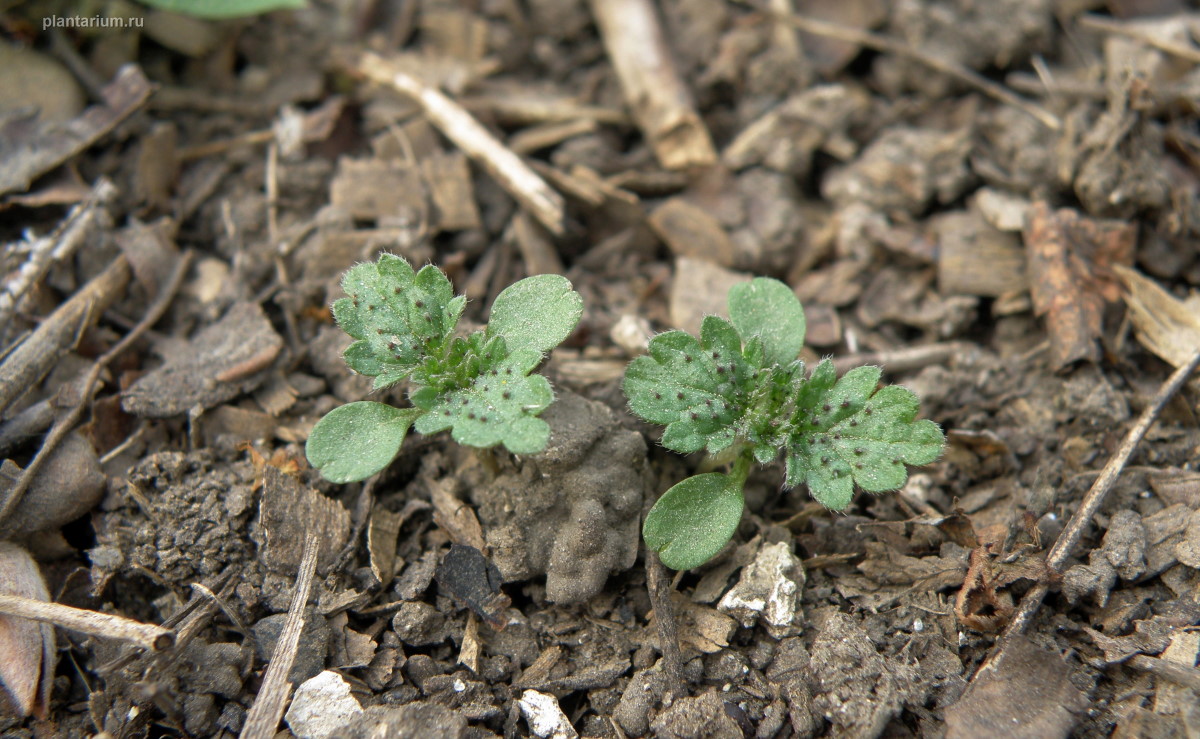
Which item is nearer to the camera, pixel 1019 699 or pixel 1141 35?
pixel 1019 699

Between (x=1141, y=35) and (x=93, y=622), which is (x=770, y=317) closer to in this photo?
(x=93, y=622)

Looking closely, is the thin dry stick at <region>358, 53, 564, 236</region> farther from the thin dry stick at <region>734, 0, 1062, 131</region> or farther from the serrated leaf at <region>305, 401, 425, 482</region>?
the thin dry stick at <region>734, 0, 1062, 131</region>

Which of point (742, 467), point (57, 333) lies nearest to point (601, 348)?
point (742, 467)

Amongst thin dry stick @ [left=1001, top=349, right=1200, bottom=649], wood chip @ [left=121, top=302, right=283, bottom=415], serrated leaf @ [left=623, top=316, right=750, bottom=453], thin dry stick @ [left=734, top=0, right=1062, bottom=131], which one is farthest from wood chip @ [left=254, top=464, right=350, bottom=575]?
thin dry stick @ [left=734, top=0, right=1062, bottom=131]

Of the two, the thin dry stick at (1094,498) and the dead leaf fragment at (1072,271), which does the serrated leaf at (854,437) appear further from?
the dead leaf fragment at (1072,271)

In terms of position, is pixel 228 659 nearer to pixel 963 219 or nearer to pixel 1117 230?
pixel 963 219

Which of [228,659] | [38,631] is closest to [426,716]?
[228,659]

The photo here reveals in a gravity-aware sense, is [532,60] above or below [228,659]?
above
